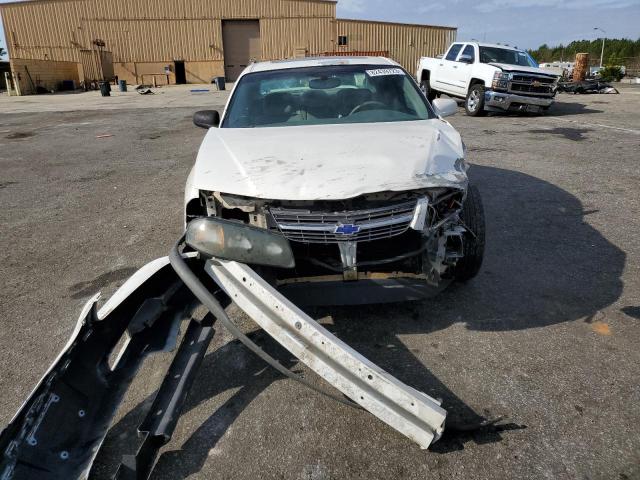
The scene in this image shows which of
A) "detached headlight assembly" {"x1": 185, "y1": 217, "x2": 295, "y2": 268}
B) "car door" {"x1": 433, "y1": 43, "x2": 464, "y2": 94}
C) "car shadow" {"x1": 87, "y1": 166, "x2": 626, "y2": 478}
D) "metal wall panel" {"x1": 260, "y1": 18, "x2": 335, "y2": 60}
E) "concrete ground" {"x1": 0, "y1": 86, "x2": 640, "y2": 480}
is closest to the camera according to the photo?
"concrete ground" {"x1": 0, "y1": 86, "x2": 640, "y2": 480}

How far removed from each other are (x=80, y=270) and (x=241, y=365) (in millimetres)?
2111

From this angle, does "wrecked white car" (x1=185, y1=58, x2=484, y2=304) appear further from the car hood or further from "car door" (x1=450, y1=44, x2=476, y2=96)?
"car door" (x1=450, y1=44, x2=476, y2=96)

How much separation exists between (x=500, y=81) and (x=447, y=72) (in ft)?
7.39

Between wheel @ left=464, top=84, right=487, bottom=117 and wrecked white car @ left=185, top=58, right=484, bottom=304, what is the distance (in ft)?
32.2

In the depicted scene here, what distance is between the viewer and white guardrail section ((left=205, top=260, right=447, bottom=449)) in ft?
6.30

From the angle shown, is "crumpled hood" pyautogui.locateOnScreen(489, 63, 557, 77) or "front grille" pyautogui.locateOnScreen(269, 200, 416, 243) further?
"crumpled hood" pyautogui.locateOnScreen(489, 63, 557, 77)

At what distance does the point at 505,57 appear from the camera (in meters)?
12.7

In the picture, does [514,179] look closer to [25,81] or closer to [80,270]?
[80,270]

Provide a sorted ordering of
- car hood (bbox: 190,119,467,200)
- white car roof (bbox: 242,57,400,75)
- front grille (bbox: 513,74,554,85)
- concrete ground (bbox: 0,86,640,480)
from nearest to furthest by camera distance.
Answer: concrete ground (bbox: 0,86,640,480) < car hood (bbox: 190,119,467,200) < white car roof (bbox: 242,57,400,75) < front grille (bbox: 513,74,554,85)

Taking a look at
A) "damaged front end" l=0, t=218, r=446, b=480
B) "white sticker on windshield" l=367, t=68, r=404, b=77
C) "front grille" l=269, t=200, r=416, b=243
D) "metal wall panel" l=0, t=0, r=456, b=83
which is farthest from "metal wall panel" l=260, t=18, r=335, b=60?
"damaged front end" l=0, t=218, r=446, b=480

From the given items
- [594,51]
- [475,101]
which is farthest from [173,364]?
[594,51]

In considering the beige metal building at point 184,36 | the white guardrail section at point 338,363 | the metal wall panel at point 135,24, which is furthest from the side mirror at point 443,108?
the metal wall panel at point 135,24

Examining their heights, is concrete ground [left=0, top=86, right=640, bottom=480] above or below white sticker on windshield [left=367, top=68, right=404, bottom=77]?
below

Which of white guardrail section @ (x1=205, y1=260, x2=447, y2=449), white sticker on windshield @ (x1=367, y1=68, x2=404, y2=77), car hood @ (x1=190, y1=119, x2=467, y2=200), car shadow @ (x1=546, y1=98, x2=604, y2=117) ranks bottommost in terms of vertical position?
car shadow @ (x1=546, y1=98, x2=604, y2=117)
